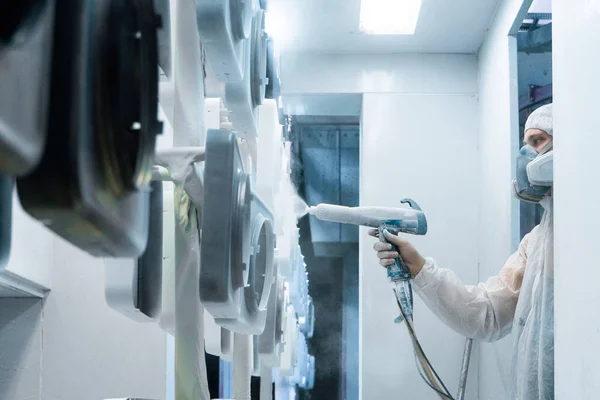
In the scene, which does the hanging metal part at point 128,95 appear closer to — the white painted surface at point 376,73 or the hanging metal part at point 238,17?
the hanging metal part at point 238,17

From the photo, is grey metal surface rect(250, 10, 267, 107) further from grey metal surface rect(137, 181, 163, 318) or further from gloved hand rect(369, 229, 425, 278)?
gloved hand rect(369, 229, 425, 278)

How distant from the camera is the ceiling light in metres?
4.05

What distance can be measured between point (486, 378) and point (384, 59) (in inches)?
71.3

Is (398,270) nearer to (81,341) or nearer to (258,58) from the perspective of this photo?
(81,341)

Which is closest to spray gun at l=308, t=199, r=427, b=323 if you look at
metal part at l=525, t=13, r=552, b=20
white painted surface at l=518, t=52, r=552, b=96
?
metal part at l=525, t=13, r=552, b=20

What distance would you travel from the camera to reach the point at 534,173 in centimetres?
272

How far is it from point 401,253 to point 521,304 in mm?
535

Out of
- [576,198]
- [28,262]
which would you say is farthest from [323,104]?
[576,198]

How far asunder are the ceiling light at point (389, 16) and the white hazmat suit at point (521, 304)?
4.29 feet

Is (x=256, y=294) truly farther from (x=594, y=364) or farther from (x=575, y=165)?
(x=575, y=165)

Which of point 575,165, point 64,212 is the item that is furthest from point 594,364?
point 64,212

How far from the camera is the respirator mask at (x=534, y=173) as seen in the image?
2705 mm

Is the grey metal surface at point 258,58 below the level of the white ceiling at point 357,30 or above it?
below

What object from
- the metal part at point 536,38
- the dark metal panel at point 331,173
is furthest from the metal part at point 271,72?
the dark metal panel at point 331,173
